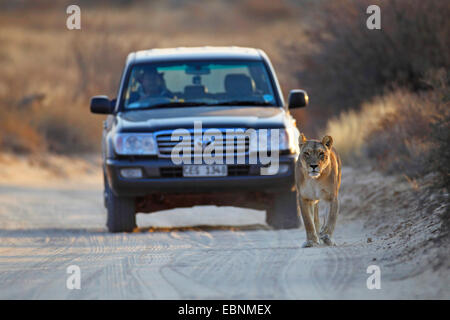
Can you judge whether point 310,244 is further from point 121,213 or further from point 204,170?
point 121,213

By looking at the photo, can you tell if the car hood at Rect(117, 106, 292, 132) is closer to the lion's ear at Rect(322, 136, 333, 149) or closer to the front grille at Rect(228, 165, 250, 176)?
the front grille at Rect(228, 165, 250, 176)

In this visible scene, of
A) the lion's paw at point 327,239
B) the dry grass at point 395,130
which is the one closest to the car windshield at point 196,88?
the dry grass at point 395,130

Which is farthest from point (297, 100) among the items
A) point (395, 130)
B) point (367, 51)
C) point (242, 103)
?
point (367, 51)

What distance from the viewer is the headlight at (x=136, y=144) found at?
10867 mm

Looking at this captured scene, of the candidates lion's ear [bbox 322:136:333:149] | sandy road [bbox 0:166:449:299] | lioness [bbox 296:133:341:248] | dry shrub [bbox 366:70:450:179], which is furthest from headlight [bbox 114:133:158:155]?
dry shrub [bbox 366:70:450:179]

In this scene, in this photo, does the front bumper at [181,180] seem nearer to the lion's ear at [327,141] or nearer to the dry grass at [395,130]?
the lion's ear at [327,141]

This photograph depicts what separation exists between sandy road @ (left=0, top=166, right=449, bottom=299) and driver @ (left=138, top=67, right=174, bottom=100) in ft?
4.93

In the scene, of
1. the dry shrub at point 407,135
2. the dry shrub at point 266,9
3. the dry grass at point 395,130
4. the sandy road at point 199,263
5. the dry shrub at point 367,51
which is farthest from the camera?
the dry shrub at point 266,9

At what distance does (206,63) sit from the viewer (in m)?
12.2

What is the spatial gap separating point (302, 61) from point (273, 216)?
493 inches
